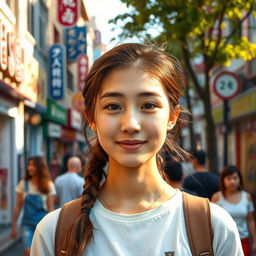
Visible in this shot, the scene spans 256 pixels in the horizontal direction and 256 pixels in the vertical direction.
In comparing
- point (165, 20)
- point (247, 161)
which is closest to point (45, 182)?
point (165, 20)

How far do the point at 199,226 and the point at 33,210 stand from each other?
414cm

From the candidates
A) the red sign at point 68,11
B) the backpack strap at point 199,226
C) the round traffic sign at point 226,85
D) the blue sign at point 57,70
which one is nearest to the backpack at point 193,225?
the backpack strap at point 199,226

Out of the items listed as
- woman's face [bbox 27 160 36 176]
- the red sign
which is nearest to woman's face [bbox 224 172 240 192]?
woman's face [bbox 27 160 36 176]

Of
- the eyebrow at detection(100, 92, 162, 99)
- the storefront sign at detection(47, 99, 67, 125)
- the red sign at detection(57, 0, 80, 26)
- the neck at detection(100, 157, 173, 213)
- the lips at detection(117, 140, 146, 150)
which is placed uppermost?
the red sign at detection(57, 0, 80, 26)

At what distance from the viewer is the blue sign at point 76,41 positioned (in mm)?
18266

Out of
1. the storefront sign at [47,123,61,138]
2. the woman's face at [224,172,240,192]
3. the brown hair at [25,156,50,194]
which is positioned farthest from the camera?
the storefront sign at [47,123,61,138]

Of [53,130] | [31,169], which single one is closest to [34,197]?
[31,169]

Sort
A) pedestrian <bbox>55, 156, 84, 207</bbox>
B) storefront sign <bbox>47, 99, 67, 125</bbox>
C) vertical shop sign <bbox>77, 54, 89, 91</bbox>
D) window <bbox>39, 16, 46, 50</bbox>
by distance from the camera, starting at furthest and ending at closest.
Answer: vertical shop sign <bbox>77, 54, 89, 91</bbox> → storefront sign <bbox>47, 99, 67, 125</bbox> → window <bbox>39, 16, 46, 50</bbox> → pedestrian <bbox>55, 156, 84, 207</bbox>

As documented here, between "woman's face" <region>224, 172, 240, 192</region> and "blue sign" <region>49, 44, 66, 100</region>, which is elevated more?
"blue sign" <region>49, 44, 66, 100</region>

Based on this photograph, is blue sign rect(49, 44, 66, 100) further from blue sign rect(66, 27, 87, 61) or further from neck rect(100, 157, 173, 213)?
neck rect(100, 157, 173, 213)

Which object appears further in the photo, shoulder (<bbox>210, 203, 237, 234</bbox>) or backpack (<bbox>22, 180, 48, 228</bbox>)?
backpack (<bbox>22, 180, 48, 228</bbox>)

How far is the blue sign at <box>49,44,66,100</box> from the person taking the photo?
52.6 feet

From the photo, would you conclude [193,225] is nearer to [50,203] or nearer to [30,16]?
[50,203]

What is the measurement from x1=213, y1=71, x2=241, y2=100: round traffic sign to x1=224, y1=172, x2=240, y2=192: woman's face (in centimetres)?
459
